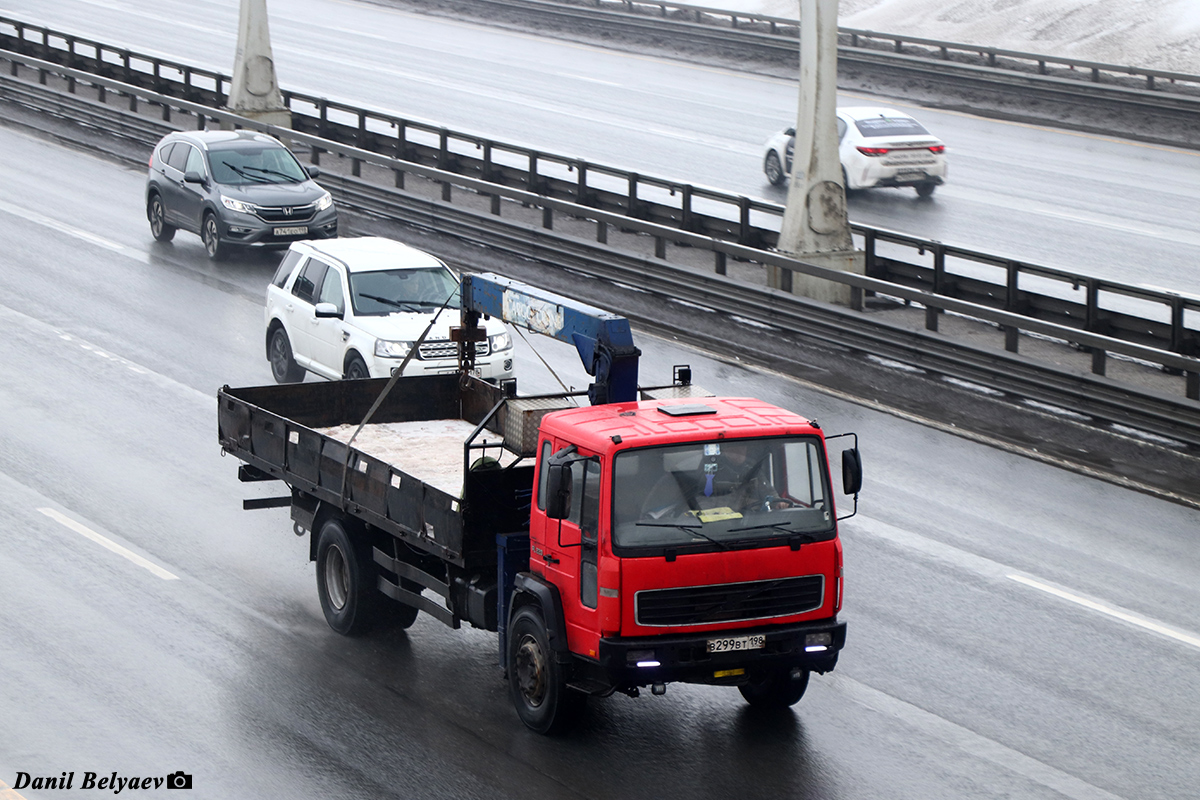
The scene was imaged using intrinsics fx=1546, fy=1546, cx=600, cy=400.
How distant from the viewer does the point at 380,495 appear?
11016 millimetres

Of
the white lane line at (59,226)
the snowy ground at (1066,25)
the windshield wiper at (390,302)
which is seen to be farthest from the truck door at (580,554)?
the snowy ground at (1066,25)

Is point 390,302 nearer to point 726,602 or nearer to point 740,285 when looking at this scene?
point 740,285

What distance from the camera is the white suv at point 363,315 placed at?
1708cm

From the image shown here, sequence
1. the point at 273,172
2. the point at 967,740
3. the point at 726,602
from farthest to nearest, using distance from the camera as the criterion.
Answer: the point at 273,172, the point at 967,740, the point at 726,602

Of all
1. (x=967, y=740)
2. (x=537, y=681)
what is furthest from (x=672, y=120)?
(x=537, y=681)

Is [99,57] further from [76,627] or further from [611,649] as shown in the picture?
[611,649]

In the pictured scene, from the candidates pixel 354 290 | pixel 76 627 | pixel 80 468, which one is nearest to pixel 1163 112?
pixel 354 290

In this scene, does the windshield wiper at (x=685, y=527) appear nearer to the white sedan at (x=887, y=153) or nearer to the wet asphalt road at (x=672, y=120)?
the wet asphalt road at (x=672, y=120)

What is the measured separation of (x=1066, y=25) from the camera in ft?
179

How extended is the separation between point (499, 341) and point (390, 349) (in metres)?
1.24

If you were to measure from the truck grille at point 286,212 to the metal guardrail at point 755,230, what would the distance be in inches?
170

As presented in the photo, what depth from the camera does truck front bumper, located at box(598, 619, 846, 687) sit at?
915 centimetres

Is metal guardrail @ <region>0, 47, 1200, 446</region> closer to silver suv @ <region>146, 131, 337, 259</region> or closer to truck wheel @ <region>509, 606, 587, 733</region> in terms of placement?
silver suv @ <region>146, 131, 337, 259</region>

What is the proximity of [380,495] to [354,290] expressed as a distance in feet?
23.0
